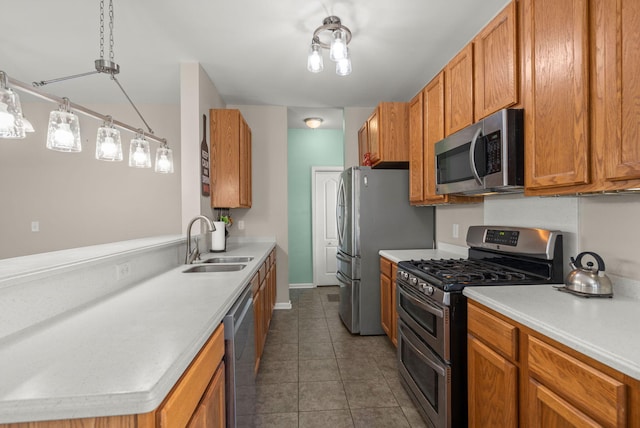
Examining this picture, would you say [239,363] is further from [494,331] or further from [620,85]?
[620,85]

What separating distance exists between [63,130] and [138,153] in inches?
31.6

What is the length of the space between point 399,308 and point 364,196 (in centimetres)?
121

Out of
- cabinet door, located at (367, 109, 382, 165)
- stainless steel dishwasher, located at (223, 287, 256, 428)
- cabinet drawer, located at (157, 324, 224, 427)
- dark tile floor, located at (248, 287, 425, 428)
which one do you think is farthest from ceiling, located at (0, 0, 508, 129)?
dark tile floor, located at (248, 287, 425, 428)

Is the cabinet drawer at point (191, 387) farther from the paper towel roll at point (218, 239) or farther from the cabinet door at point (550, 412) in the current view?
the paper towel roll at point (218, 239)

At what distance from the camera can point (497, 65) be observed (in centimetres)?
174

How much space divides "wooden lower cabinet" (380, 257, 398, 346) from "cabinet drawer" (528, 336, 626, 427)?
5.08 ft

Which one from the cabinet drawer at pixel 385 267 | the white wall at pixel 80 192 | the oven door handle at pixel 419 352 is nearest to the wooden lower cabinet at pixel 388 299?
the cabinet drawer at pixel 385 267

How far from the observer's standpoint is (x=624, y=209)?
1.36m

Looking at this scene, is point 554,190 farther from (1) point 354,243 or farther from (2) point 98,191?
(2) point 98,191

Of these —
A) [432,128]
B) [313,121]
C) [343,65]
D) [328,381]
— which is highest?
[313,121]

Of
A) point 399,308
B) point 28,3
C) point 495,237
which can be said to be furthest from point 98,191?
point 495,237

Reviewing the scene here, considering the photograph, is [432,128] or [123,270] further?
[432,128]

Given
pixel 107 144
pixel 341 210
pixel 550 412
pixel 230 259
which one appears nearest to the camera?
pixel 550 412

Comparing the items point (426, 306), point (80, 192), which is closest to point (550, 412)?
point (426, 306)
